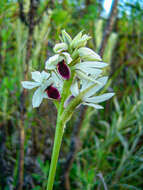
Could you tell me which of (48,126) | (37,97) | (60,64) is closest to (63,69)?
(60,64)

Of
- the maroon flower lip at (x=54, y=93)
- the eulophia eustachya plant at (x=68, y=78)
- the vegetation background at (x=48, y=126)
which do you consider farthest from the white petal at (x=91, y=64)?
the vegetation background at (x=48, y=126)

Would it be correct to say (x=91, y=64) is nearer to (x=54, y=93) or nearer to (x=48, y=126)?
Answer: (x=54, y=93)

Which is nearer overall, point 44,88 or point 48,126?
point 44,88

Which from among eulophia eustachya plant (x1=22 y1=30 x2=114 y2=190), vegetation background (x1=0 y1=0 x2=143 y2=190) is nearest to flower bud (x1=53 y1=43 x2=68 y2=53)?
eulophia eustachya plant (x1=22 y1=30 x2=114 y2=190)

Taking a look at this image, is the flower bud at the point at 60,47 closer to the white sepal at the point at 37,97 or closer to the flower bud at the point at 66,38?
the flower bud at the point at 66,38

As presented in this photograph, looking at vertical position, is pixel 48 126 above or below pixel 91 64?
below

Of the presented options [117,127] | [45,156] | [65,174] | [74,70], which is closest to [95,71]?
[74,70]

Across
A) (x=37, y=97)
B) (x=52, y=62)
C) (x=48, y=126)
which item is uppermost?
(x=52, y=62)

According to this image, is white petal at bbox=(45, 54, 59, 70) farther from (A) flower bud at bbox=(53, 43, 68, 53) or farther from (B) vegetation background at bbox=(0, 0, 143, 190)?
(B) vegetation background at bbox=(0, 0, 143, 190)
